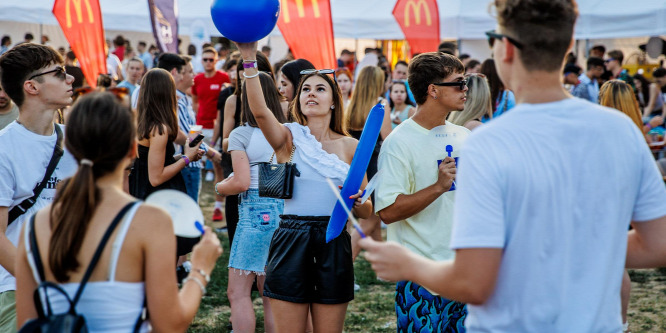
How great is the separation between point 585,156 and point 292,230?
200 centimetres

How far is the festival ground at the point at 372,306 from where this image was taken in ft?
17.5

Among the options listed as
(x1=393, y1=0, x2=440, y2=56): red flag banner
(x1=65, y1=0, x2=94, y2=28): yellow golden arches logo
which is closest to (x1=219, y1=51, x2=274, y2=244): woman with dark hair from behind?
(x1=65, y1=0, x2=94, y2=28): yellow golden arches logo

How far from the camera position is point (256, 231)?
14.2ft

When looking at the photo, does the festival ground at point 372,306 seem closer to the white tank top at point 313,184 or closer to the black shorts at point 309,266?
the black shorts at point 309,266

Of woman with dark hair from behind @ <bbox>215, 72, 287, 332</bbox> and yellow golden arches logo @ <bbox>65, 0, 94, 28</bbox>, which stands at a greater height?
yellow golden arches logo @ <bbox>65, 0, 94, 28</bbox>

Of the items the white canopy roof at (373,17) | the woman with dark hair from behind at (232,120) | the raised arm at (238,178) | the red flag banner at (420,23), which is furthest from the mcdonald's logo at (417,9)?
the raised arm at (238,178)

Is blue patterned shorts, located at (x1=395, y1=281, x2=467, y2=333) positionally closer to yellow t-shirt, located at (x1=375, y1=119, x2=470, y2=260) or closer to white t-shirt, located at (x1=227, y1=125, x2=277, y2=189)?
yellow t-shirt, located at (x1=375, y1=119, x2=470, y2=260)

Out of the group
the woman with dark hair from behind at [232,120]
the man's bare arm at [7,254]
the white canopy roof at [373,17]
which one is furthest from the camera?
the white canopy roof at [373,17]

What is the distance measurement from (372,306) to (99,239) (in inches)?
165

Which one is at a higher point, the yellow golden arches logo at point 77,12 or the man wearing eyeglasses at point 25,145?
the yellow golden arches logo at point 77,12

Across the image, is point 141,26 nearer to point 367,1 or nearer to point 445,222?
point 367,1

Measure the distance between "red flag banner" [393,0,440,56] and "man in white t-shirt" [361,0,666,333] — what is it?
851 cm

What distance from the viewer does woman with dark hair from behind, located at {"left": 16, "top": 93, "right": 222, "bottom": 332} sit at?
189 cm

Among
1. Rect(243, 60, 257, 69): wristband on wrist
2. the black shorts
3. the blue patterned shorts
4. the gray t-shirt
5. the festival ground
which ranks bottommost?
the festival ground
